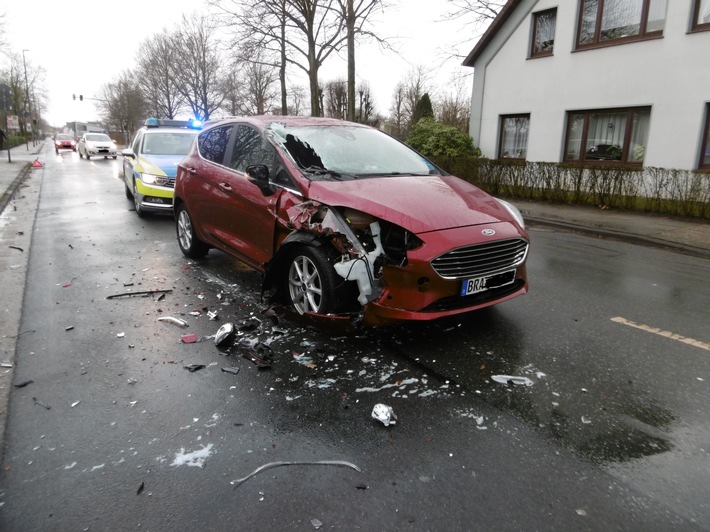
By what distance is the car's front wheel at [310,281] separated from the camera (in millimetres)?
3906

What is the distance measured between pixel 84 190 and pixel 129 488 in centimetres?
1541

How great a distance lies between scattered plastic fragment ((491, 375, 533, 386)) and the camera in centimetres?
343

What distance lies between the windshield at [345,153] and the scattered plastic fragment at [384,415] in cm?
221

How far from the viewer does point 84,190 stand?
15.5 meters

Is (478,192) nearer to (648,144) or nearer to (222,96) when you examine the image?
(648,144)

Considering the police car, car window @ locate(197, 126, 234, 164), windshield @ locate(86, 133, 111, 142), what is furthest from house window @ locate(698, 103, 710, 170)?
windshield @ locate(86, 133, 111, 142)

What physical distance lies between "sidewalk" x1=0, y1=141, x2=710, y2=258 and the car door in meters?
7.18

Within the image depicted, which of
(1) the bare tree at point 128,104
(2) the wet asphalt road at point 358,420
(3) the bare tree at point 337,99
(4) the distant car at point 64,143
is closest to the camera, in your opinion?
(2) the wet asphalt road at point 358,420

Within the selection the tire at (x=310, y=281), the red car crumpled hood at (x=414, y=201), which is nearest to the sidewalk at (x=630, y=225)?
the red car crumpled hood at (x=414, y=201)

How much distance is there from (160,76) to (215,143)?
5341cm

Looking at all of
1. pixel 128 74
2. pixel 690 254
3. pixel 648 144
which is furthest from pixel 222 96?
pixel 690 254

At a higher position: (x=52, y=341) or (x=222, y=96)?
(x=222, y=96)

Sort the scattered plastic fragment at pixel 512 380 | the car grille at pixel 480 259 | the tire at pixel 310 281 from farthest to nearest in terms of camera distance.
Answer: the tire at pixel 310 281 < the car grille at pixel 480 259 < the scattered plastic fragment at pixel 512 380

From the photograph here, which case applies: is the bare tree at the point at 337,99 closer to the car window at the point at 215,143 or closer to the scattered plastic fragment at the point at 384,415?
the car window at the point at 215,143
